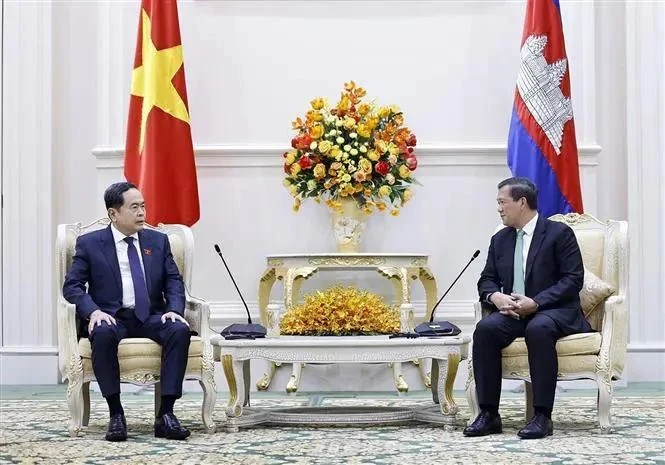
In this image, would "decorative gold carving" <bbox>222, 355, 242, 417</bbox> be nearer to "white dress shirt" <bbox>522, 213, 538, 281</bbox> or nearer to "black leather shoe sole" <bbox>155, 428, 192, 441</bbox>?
"black leather shoe sole" <bbox>155, 428, 192, 441</bbox>

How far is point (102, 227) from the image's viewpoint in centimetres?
564

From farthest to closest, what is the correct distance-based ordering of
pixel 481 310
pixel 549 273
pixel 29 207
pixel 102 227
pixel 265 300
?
pixel 29 207 → pixel 265 300 → pixel 102 227 → pixel 481 310 → pixel 549 273

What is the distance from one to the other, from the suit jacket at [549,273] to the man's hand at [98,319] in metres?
1.68

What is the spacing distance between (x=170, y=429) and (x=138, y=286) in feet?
2.37

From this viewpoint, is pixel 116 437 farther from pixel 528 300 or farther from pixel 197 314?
pixel 528 300

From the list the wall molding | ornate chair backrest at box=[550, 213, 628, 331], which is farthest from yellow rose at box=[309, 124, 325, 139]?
ornate chair backrest at box=[550, 213, 628, 331]

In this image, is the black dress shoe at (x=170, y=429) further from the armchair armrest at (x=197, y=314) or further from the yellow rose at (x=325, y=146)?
the yellow rose at (x=325, y=146)

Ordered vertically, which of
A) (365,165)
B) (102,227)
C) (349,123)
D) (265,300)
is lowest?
(265,300)

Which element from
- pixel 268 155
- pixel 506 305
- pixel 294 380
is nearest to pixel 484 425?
pixel 506 305

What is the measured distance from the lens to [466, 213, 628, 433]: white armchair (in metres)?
4.78

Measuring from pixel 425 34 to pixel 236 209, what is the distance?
1.73 meters

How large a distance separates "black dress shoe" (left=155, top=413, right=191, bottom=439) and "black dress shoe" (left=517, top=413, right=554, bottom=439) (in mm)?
1418

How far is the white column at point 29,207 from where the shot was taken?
7.41 metres

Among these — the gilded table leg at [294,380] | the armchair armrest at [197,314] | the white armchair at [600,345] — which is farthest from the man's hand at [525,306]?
the gilded table leg at [294,380]
